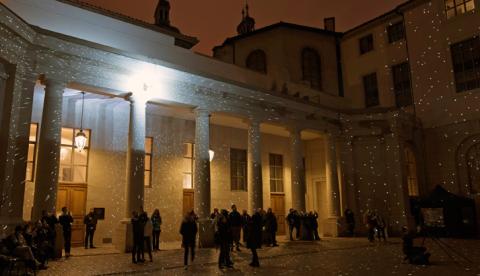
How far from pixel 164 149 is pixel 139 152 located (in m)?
4.29

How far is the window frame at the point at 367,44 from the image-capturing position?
82.0 feet

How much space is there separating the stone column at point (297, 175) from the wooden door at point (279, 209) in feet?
Answer: 12.0

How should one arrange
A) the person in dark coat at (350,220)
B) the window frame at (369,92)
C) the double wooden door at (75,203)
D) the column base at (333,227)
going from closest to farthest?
1. the double wooden door at (75,203)
2. the person in dark coat at (350,220)
3. the column base at (333,227)
4. the window frame at (369,92)

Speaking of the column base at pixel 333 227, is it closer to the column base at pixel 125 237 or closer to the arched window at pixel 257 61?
the column base at pixel 125 237

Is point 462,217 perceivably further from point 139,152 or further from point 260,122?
point 139,152

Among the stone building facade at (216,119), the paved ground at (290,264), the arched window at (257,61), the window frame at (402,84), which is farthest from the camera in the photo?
the arched window at (257,61)

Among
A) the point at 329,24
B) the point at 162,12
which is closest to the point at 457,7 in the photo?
the point at 329,24

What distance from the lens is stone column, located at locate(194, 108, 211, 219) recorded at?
15.1m

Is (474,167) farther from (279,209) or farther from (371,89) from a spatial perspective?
(279,209)

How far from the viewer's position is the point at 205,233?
48.8 feet

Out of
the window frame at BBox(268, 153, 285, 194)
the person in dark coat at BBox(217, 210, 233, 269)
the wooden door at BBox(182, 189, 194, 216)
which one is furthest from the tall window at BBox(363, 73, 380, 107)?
the person in dark coat at BBox(217, 210, 233, 269)

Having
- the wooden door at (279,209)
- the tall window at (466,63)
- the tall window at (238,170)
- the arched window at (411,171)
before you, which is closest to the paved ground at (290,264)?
the tall window at (238,170)

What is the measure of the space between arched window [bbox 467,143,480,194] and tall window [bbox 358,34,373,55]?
8541mm

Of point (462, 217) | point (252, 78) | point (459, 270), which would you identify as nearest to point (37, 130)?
point (252, 78)
